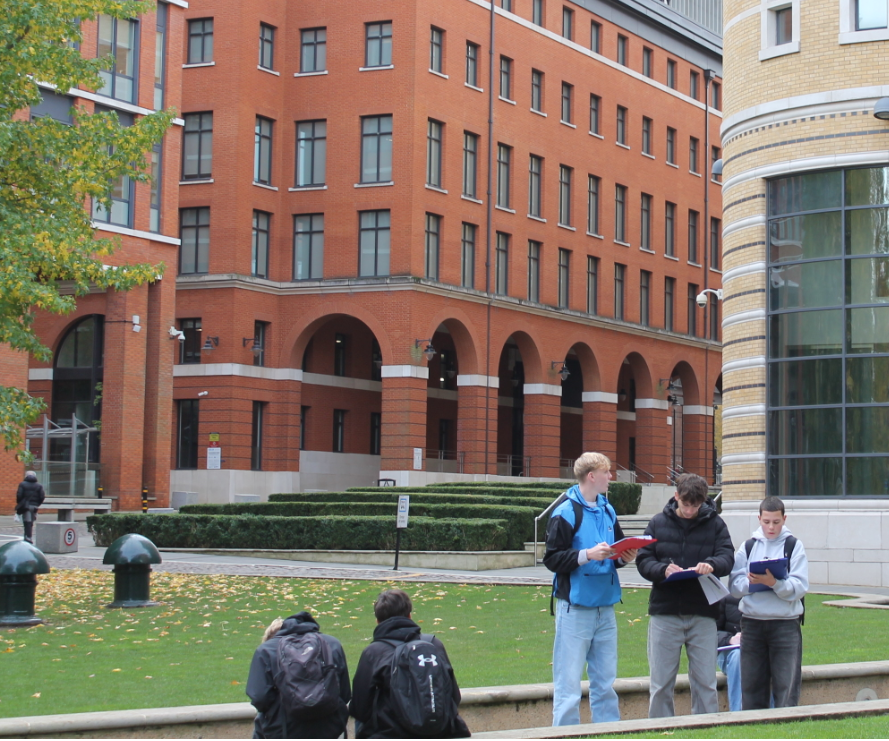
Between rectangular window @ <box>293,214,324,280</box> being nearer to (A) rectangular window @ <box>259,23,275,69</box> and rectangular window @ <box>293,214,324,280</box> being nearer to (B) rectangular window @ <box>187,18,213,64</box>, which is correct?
(A) rectangular window @ <box>259,23,275,69</box>

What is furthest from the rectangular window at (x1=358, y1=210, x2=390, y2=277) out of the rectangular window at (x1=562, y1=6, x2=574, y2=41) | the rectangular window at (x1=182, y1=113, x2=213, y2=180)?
the rectangular window at (x1=562, y1=6, x2=574, y2=41)

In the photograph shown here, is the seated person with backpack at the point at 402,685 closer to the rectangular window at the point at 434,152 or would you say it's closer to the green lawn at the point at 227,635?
the green lawn at the point at 227,635

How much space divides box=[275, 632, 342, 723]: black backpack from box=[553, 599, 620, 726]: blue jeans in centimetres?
207

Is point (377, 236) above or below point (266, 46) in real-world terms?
below

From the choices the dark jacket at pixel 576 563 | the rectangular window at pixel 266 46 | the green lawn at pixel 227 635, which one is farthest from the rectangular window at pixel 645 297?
the dark jacket at pixel 576 563

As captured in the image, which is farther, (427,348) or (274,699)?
(427,348)

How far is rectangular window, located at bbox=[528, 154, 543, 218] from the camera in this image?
53500 millimetres

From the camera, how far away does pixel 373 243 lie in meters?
48.1

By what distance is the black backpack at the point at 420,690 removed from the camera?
295 inches

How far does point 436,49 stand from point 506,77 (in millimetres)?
4227

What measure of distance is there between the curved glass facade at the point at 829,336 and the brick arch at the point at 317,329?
997 inches

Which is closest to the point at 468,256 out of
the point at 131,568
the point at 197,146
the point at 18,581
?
the point at 197,146

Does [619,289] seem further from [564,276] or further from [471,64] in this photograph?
[471,64]

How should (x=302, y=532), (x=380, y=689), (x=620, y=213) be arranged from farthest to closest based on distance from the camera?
(x=620, y=213)
(x=302, y=532)
(x=380, y=689)
